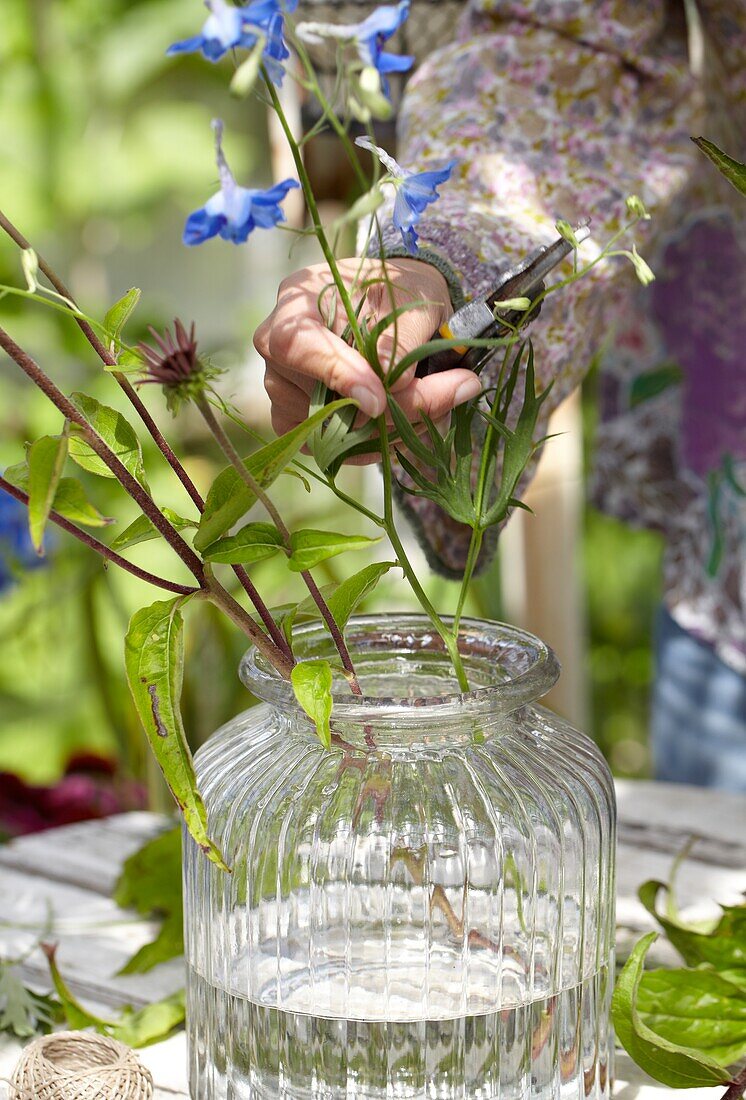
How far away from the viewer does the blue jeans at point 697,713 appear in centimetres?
100

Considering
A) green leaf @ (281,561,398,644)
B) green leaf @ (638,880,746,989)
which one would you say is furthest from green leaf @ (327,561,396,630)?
green leaf @ (638,880,746,989)

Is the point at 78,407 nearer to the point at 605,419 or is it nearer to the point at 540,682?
the point at 540,682

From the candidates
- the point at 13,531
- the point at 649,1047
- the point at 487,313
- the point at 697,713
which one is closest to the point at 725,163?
the point at 487,313

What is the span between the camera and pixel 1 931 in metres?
0.70

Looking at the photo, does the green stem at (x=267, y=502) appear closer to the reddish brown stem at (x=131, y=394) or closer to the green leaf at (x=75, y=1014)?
the reddish brown stem at (x=131, y=394)

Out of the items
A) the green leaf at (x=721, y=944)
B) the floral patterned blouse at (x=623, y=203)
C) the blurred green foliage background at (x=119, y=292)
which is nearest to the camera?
the green leaf at (x=721, y=944)

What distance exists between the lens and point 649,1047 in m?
0.46

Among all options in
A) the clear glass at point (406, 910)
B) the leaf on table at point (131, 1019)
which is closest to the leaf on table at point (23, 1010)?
the leaf on table at point (131, 1019)

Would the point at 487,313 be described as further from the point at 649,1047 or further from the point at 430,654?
the point at 649,1047

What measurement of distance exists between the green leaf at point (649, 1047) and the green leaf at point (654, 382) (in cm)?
63

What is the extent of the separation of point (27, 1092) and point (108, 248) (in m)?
2.31

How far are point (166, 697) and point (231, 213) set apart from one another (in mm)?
152

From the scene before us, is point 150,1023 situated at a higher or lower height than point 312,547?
lower

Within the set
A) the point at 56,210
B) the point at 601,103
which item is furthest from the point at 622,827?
the point at 56,210
